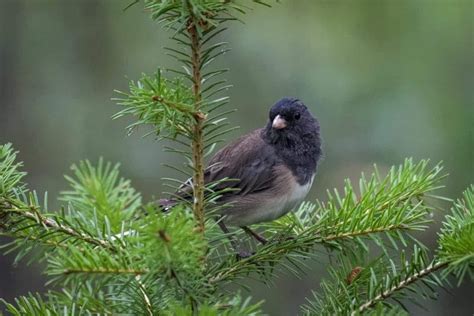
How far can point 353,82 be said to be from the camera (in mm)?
3174

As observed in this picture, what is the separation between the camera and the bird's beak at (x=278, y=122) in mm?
1765

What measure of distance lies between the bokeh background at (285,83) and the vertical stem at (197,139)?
194 cm

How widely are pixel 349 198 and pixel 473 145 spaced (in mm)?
1938

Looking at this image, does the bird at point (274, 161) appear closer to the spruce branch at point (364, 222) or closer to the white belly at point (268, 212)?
the white belly at point (268, 212)

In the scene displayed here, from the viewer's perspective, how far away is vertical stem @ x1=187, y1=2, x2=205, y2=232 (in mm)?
1054

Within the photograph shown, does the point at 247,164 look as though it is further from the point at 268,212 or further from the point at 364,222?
the point at 364,222

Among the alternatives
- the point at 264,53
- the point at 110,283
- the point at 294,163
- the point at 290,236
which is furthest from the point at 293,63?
the point at 110,283

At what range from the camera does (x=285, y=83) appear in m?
3.29

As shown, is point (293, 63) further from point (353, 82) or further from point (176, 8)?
point (176, 8)

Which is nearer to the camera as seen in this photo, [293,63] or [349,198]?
[349,198]

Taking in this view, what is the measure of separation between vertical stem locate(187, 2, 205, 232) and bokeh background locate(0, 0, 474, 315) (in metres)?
1.94

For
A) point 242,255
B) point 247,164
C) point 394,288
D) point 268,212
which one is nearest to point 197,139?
point 242,255

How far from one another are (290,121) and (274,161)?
0.10m

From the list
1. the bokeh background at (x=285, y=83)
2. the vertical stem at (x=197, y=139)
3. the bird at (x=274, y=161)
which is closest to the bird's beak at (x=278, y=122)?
the bird at (x=274, y=161)
